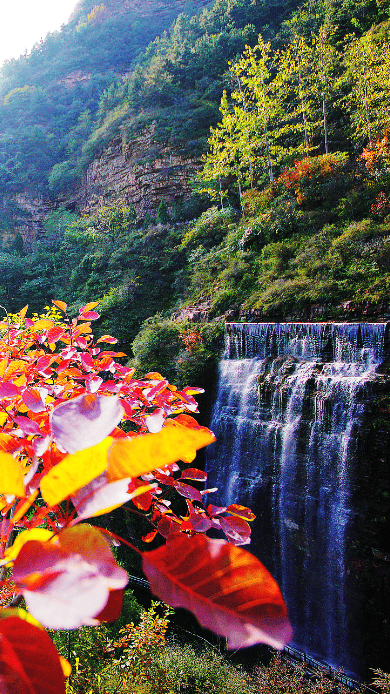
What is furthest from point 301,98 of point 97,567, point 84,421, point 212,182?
point 97,567

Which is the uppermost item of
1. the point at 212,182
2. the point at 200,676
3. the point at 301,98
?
the point at 301,98

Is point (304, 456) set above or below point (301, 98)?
below

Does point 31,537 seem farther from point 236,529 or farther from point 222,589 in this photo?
point 236,529

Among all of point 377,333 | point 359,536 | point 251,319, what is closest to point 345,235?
point 251,319

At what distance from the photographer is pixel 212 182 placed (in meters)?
12.6

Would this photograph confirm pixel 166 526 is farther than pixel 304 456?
No

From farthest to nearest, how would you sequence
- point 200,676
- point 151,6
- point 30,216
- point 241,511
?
point 151,6, point 30,216, point 200,676, point 241,511

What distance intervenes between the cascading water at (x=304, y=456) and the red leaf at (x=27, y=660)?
14.9ft

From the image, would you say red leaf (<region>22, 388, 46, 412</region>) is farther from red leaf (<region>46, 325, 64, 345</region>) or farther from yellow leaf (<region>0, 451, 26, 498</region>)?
red leaf (<region>46, 325, 64, 345</region>)

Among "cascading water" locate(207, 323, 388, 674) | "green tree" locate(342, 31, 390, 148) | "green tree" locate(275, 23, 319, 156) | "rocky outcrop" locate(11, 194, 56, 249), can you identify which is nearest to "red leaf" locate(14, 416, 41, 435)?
"cascading water" locate(207, 323, 388, 674)

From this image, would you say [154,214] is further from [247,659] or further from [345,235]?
[247,659]

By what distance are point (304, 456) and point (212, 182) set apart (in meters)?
11.1

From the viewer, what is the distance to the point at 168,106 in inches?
604

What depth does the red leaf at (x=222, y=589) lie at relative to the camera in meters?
0.27
